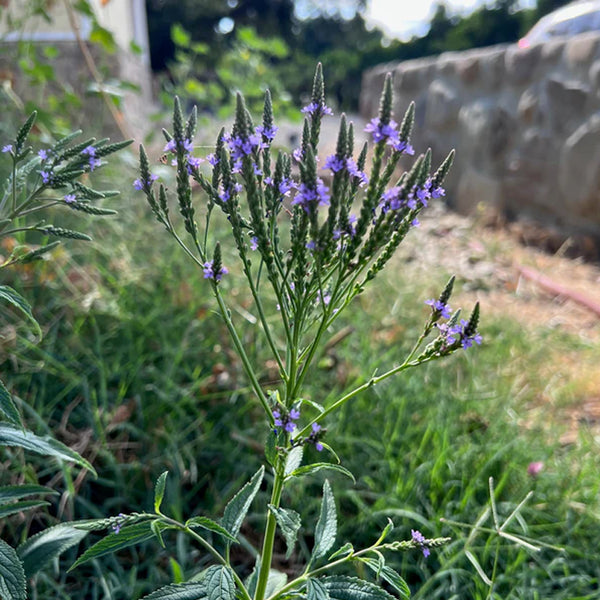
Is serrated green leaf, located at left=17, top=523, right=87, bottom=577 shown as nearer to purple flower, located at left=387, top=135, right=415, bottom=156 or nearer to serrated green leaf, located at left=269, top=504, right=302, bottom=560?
serrated green leaf, located at left=269, top=504, right=302, bottom=560

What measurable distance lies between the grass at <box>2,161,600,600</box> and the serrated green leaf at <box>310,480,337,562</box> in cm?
46

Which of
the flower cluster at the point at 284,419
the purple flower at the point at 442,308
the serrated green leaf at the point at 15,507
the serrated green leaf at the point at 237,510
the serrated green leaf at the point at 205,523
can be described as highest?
the purple flower at the point at 442,308

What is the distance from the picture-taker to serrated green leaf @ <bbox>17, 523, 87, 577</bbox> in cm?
104

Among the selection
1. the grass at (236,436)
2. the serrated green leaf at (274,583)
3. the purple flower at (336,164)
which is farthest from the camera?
the grass at (236,436)

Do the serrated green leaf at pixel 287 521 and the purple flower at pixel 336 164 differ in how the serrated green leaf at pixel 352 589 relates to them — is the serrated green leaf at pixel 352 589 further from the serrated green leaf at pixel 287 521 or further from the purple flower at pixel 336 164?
the purple flower at pixel 336 164

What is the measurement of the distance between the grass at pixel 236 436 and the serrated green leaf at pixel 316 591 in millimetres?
559

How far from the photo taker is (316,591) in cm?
83

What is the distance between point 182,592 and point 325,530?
25cm

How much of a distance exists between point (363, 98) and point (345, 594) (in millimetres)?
7385

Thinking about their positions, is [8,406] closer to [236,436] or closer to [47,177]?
[47,177]

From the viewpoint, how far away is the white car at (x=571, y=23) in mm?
5453

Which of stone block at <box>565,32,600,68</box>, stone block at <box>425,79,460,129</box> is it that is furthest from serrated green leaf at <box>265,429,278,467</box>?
stone block at <box>425,79,460,129</box>

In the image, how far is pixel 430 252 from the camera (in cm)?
451

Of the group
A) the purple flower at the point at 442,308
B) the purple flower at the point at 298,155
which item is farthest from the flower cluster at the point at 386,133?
the purple flower at the point at 442,308
